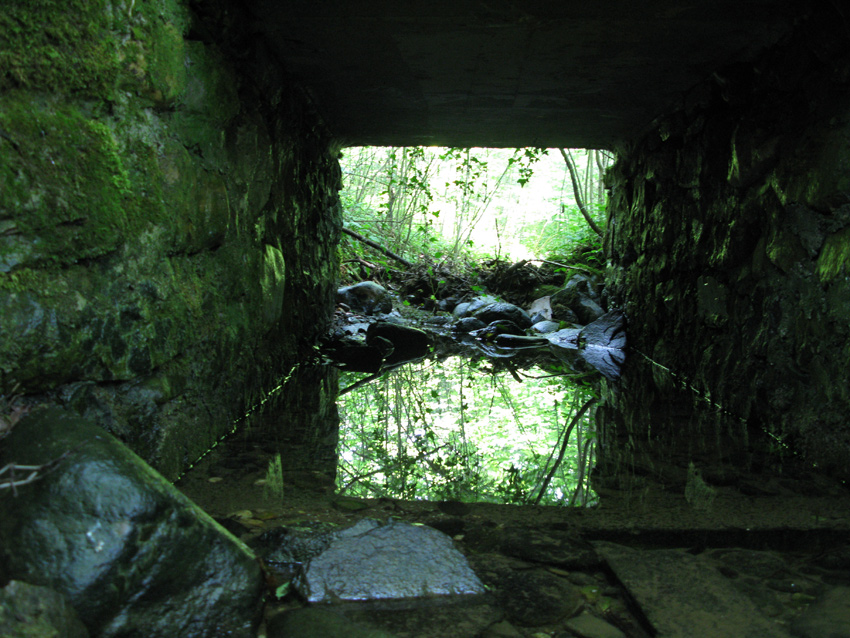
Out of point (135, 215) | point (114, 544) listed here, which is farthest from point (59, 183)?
point (114, 544)

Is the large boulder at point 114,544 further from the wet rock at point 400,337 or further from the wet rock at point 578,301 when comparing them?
the wet rock at point 578,301

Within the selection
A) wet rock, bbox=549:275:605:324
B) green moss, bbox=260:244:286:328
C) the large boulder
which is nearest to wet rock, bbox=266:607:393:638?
the large boulder

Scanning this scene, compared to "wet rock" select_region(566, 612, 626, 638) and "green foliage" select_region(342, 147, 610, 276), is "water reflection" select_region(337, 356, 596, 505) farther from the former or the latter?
"green foliage" select_region(342, 147, 610, 276)

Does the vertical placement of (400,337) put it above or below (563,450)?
below

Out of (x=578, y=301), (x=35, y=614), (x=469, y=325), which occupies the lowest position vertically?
(x=469, y=325)

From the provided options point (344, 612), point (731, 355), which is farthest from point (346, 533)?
point (731, 355)

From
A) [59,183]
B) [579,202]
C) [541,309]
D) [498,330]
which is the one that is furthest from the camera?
[579,202]

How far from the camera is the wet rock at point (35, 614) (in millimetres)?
1127

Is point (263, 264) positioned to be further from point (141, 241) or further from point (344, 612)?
point (344, 612)

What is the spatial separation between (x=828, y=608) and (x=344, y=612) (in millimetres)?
1260

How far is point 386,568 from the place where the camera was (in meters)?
1.76

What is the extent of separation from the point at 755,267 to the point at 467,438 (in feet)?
6.70

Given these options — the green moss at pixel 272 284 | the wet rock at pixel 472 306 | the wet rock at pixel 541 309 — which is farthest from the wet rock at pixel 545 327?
the green moss at pixel 272 284

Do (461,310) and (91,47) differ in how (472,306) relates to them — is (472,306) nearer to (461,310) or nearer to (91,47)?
(461,310)
